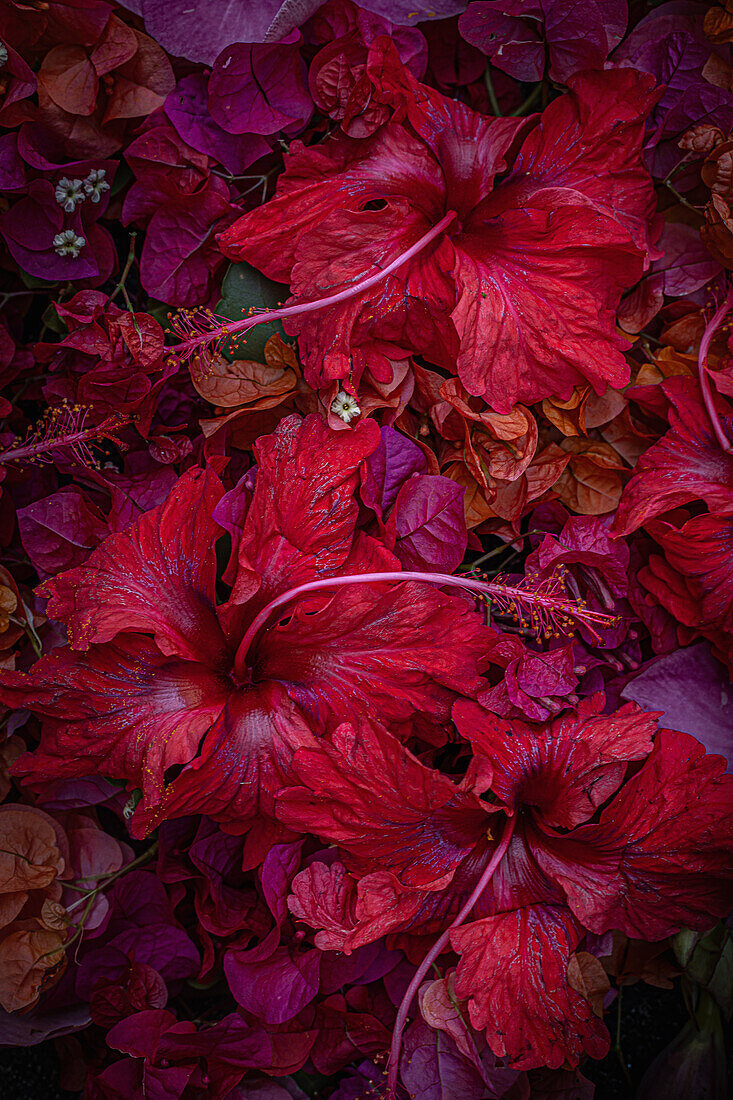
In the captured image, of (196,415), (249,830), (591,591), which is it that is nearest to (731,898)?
(591,591)

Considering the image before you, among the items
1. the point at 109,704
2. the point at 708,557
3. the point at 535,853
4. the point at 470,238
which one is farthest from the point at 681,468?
the point at 109,704

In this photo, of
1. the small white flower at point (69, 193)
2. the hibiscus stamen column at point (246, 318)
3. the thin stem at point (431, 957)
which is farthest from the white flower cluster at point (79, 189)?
the thin stem at point (431, 957)

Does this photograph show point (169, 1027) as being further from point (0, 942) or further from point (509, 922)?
point (509, 922)

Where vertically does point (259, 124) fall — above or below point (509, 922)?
above

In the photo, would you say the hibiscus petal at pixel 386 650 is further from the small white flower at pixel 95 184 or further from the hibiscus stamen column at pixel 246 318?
the small white flower at pixel 95 184

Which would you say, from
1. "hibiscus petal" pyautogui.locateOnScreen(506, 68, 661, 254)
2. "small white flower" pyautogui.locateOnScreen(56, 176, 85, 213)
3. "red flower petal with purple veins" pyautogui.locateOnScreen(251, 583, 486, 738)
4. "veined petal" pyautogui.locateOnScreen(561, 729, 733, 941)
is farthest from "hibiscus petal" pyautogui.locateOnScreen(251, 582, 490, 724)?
"small white flower" pyautogui.locateOnScreen(56, 176, 85, 213)

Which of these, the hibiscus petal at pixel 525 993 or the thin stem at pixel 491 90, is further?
the thin stem at pixel 491 90

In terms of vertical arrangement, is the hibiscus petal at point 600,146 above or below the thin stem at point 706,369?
above
